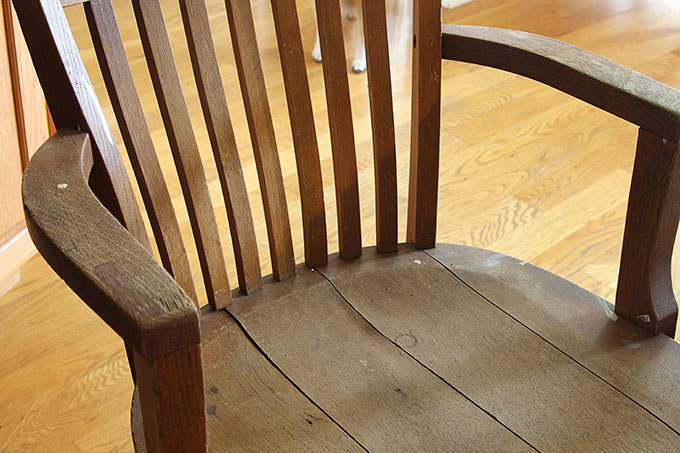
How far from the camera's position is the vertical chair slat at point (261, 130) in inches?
28.7

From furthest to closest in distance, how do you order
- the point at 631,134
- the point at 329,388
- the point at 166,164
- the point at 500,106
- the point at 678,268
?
the point at 500,106 < the point at 631,134 < the point at 166,164 < the point at 678,268 < the point at 329,388

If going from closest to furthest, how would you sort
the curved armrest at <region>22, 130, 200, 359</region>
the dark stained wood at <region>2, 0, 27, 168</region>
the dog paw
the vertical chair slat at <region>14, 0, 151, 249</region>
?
the curved armrest at <region>22, 130, 200, 359</region> < the vertical chair slat at <region>14, 0, 151, 249</region> < the dark stained wood at <region>2, 0, 27, 168</region> < the dog paw

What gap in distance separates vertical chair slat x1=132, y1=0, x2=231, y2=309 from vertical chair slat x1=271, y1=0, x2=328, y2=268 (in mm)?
108

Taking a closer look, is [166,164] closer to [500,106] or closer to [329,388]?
[500,106]

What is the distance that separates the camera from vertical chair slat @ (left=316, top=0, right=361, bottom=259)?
0.76 meters

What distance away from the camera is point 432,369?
72 cm

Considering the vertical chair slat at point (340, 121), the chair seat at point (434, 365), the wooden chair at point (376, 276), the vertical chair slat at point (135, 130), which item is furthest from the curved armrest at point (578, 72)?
the vertical chair slat at point (135, 130)

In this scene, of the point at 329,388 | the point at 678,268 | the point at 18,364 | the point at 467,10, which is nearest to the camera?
the point at 329,388

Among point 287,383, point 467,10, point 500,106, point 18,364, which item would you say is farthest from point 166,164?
point 467,10

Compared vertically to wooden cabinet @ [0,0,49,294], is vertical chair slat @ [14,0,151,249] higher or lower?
higher

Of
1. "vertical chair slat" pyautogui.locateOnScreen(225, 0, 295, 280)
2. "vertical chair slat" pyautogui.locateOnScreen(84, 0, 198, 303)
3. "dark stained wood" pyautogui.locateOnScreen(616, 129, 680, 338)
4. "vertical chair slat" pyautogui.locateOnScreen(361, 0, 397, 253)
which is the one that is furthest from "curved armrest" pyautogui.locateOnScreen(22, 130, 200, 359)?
"dark stained wood" pyautogui.locateOnScreen(616, 129, 680, 338)

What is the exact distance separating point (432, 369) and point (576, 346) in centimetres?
15

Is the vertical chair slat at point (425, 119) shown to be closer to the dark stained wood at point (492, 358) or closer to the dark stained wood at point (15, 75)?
the dark stained wood at point (492, 358)

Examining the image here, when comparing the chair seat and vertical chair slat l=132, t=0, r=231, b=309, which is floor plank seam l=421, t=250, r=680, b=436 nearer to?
the chair seat
